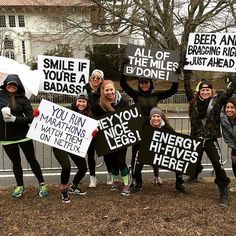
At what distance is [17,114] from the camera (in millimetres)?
5039

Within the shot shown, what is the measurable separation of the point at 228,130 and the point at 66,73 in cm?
270

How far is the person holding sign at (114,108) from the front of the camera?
5105 mm

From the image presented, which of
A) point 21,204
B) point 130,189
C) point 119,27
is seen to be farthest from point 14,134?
point 119,27

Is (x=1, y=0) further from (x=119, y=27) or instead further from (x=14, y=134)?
(x=14, y=134)

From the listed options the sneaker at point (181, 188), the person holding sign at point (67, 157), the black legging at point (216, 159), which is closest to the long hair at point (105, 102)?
the person holding sign at point (67, 157)

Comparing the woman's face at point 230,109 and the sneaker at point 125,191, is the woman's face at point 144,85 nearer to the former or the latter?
the woman's face at point 230,109

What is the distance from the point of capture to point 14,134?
199 inches

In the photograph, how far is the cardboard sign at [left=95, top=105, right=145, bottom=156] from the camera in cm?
518

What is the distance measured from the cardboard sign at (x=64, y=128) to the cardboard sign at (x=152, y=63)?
1.22 meters

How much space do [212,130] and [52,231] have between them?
2562mm

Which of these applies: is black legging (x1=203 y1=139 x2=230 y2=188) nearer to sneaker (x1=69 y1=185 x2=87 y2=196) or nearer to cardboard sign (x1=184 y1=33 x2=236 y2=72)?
cardboard sign (x1=184 y1=33 x2=236 y2=72)

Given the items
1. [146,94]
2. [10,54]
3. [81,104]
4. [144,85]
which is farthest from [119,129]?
[10,54]

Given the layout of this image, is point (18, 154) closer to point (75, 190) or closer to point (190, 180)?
point (75, 190)

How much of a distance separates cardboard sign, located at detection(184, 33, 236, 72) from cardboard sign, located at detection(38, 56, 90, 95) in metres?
1.71
